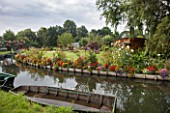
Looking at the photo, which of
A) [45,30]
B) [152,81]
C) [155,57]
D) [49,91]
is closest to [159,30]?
[152,81]

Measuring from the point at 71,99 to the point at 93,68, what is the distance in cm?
817

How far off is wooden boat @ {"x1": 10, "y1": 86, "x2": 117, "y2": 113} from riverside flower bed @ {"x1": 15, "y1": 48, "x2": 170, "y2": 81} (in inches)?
287

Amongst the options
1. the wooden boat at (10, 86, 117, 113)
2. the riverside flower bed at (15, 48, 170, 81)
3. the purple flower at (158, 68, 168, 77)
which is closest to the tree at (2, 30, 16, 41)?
the riverside flower bed at (15, 48, 170, 81)

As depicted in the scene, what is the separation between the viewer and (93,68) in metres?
15.5

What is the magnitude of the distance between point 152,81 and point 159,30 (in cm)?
403

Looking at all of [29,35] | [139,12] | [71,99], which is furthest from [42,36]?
[71,99]

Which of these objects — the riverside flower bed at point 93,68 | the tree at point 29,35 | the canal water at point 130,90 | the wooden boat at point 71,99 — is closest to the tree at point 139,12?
the riverside flower bed at point 93,68

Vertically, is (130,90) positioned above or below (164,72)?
below

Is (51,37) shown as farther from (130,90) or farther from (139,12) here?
(130,90)

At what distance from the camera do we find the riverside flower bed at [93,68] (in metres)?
13.3

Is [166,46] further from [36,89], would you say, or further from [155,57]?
[36,89]

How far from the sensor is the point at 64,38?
43.7m

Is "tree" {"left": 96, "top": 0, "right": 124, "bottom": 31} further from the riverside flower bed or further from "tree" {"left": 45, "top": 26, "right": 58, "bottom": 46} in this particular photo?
"tree" {"left": 45, "top": 26, "right": 58, "bottom": 46}

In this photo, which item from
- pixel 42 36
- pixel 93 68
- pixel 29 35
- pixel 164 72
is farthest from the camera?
pixel 42 36
